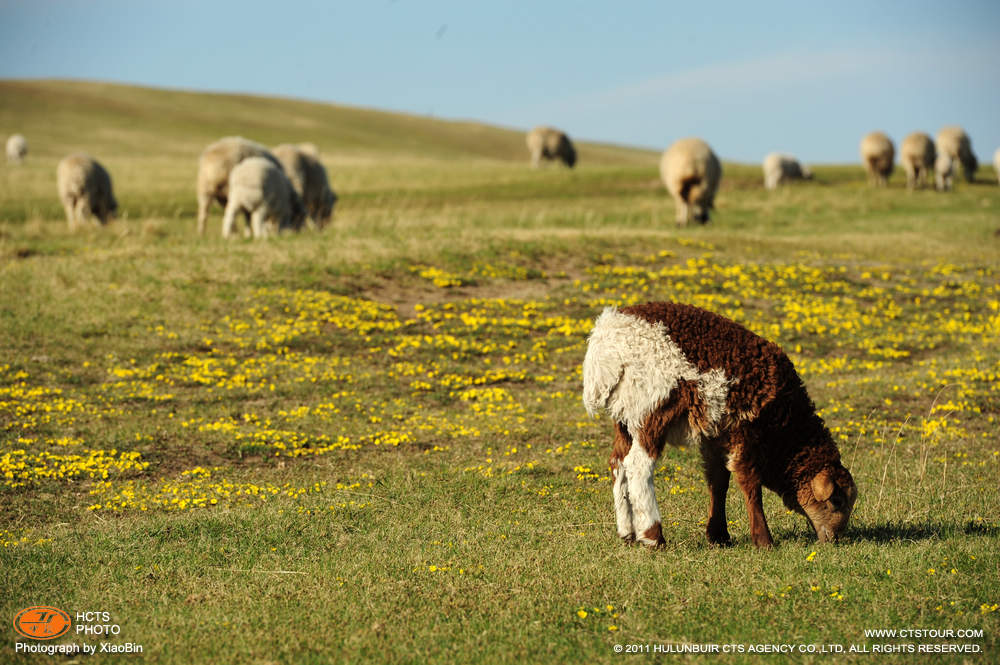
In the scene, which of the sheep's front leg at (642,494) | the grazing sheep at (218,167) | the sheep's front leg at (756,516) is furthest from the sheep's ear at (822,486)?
the grazing sheep at (218,167)

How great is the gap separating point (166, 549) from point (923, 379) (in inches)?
443

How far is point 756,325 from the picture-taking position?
56.5 ft

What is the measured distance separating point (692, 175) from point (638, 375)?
24.2m

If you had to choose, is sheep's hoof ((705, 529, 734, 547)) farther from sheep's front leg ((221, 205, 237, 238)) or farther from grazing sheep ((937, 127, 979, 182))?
grazing sheep ((937, 127, 979, 182))

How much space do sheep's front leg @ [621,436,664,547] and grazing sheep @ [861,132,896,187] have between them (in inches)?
1775

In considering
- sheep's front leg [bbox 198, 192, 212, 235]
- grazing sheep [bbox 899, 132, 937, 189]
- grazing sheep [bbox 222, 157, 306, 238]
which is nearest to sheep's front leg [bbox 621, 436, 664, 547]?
grazing sheep [bbox 222, 157, 306, 238]

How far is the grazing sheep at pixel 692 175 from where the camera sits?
29.9 meters

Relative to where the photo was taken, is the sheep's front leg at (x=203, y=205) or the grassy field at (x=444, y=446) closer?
the grassy field at (x=444, y=446)

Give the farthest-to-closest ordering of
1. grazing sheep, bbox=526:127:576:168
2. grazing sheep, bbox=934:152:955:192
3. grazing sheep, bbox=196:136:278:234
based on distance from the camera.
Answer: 1. grazing sheep, bbox=526:127:576:168
2. grazing sheep, bbox=934:152:955:192
3. grazing sheep, bbox=196:136:278:234

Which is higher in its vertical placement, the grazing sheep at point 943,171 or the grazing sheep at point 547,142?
the grazing sheep at point 547,142

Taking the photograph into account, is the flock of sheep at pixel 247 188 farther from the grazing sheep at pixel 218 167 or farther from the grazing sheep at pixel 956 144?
the grazing sheep at pixel 956 144

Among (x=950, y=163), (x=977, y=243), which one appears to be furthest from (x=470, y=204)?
(x=950, y=163)

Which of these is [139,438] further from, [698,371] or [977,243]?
[977,243]

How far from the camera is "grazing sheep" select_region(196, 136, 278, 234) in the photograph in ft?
88.9
